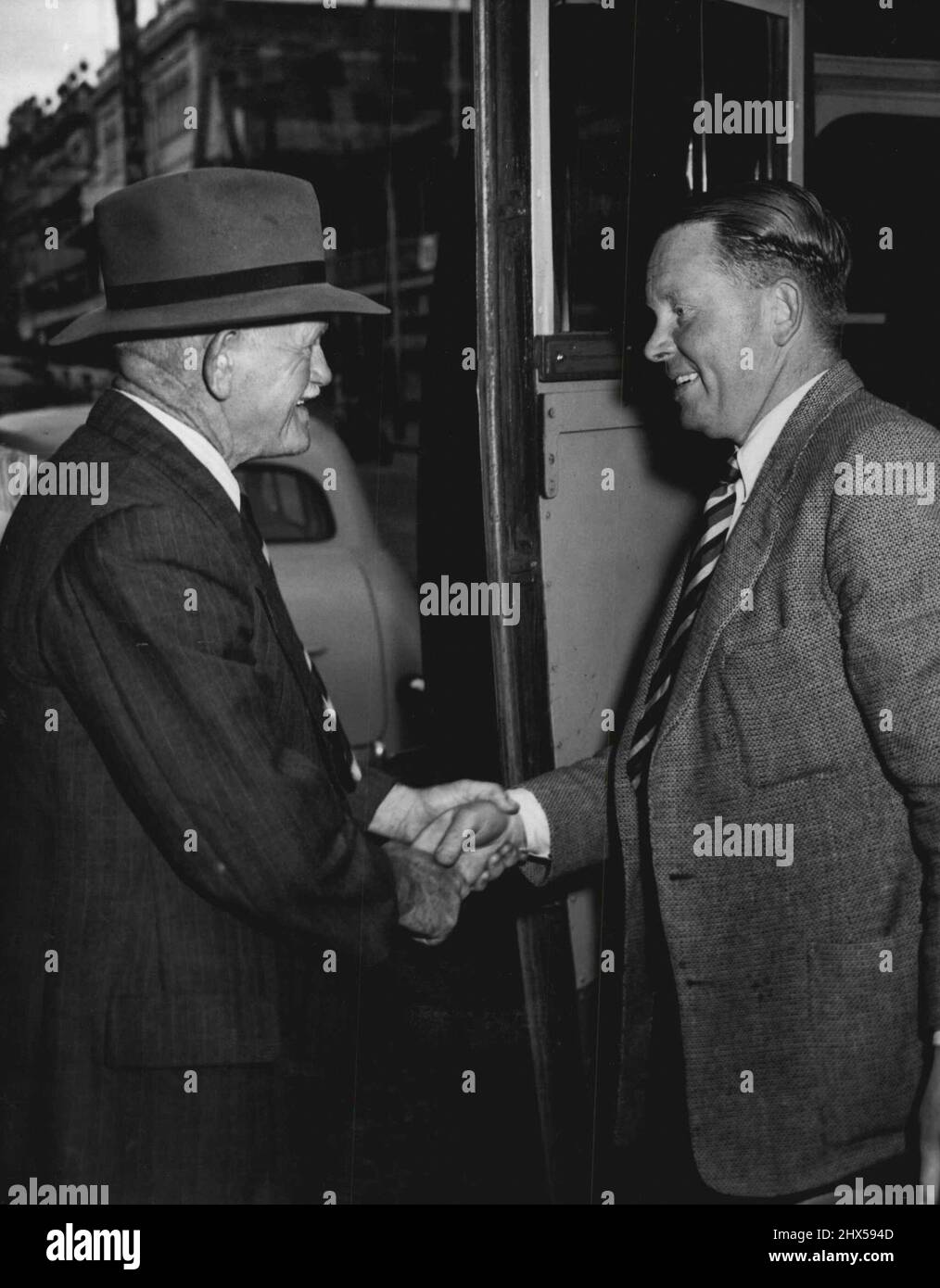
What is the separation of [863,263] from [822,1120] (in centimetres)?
381

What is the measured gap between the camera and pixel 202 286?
2023 mm

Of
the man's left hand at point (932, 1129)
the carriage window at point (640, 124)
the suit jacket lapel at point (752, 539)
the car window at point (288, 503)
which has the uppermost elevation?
the carriage window at point (640, 124)

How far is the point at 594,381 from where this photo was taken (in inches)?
122

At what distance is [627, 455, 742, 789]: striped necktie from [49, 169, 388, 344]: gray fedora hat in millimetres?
684

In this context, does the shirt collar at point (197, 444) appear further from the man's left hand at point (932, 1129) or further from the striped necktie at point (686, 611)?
the man's left hand at point (932, 1129)

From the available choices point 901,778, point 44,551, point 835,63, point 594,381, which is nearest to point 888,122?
point 835,63

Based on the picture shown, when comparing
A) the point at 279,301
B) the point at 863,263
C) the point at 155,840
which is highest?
the point at 863,263

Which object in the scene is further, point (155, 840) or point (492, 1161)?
point (492, 1161)

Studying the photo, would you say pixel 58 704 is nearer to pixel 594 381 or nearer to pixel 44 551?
pixel 44 551

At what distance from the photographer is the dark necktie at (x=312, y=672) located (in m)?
2.04

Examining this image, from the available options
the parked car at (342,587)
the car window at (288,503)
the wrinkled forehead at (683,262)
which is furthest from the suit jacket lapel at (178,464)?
the car window at (288,503)

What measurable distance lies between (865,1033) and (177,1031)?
1005 millimetres

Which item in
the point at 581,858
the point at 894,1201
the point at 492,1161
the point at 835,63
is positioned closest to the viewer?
the point at 894,1201

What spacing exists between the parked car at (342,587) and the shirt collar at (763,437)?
2.88m
